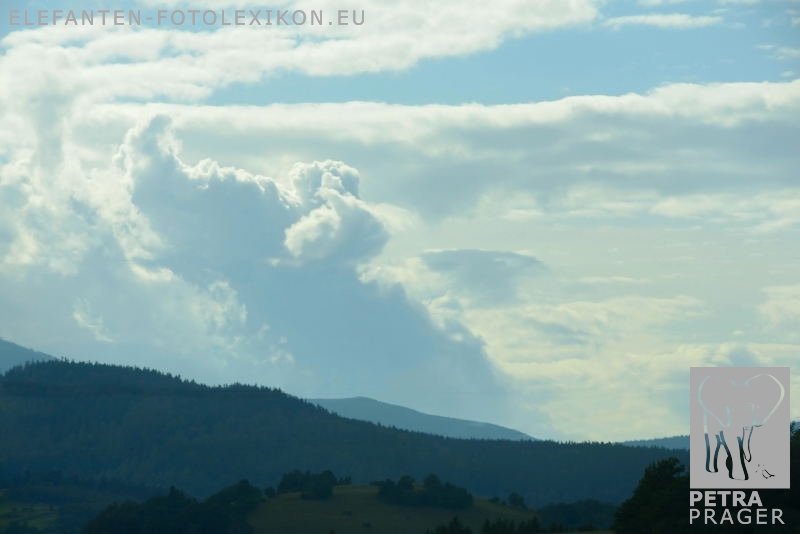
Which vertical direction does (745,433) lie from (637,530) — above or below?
above

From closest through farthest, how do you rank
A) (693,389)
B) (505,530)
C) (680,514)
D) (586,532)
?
(693,389)
(680,514)
(586,532)
(505,530)

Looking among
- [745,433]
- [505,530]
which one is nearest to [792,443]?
[745,433]

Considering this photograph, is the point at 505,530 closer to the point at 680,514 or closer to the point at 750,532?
the point at 680,514

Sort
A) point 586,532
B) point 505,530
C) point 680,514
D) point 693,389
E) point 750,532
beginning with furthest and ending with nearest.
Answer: point 505,530 < point 586,532 < point 680,514 < point 750,532 < point 693,389

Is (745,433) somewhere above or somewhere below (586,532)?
above

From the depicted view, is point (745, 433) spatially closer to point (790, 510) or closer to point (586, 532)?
point (790, 510)

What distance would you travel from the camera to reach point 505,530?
193125 millimetres

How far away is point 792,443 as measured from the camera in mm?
131750

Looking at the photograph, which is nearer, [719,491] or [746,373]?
[746,373]

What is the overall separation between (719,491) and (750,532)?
405cm

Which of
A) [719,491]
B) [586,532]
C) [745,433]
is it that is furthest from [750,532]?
[586,532]

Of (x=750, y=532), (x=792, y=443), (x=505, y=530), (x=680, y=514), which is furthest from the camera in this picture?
(x=505, y=530)

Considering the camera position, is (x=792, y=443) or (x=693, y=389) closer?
(x=693, y=389)

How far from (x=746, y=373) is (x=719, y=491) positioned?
580 inches
